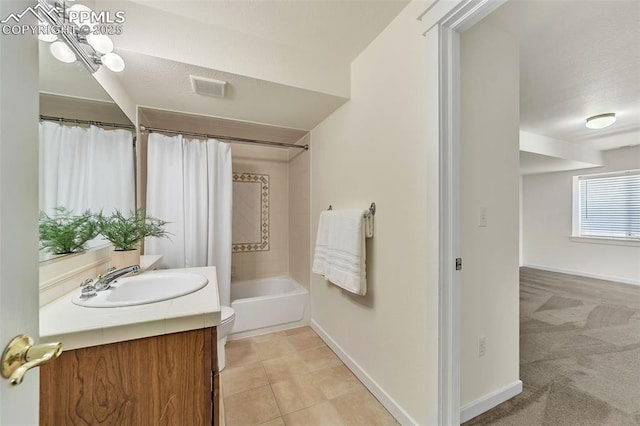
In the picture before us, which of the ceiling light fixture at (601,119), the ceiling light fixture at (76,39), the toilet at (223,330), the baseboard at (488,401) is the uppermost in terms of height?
the ceiling light fixture at (601,119)

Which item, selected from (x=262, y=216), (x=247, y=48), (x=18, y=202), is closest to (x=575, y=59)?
(x=247, y=48)

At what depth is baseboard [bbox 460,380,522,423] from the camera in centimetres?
142

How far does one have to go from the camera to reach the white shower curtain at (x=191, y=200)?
2.19 metres

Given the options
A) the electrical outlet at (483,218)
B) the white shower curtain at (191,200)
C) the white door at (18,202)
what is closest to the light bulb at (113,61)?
the white shower curtain at (191,200)

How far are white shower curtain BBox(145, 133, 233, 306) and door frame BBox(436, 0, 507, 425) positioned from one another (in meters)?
1.90

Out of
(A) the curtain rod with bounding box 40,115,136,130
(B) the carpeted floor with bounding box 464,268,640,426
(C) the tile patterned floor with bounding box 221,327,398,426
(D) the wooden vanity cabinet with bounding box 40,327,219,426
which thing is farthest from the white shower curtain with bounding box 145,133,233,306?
(B) the carpeted floor with bounding box 464,268,640,426

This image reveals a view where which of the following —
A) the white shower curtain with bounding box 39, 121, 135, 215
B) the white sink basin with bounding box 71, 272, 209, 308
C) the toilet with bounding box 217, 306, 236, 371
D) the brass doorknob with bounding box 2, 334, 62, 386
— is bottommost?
the toilet with bounding box 217, 306, 236, 371

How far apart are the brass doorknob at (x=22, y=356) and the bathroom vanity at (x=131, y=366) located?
0.41m

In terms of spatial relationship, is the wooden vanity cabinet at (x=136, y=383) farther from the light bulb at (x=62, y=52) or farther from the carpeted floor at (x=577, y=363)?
the carpeted floor at (x=577, y=363)

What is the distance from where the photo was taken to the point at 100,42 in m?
1.24

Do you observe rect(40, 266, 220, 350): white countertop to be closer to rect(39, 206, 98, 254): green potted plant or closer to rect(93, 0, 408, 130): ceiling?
rect(39, 206, 98, 254): green potted plant

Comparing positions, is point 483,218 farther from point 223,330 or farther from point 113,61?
point 113,61

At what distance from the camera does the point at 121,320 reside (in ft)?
2.72

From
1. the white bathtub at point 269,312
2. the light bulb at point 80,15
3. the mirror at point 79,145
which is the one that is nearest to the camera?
the mirror at point 79,145
